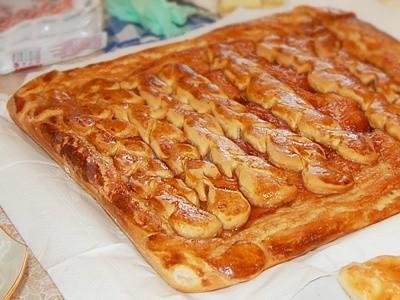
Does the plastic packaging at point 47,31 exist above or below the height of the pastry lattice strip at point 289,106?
below

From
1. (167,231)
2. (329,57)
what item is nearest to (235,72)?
(329,57)

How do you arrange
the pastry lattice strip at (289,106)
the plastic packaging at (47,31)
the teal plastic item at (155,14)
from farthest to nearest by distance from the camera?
1. the teal plastic item at (155,14)
2. the plastic packaging at (47,31)
3. the pastry lattice strip at (289,106)

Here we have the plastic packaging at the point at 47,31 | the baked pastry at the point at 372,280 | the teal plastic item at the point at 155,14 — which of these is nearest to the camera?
the baked pastry at the point at 372,280

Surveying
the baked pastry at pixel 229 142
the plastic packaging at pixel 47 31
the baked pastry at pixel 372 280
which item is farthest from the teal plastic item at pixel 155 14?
the baked pastry at pixel 372 280

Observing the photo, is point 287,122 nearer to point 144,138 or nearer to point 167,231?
point 144,138

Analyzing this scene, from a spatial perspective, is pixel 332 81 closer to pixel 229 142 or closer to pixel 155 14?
pixel 229 142

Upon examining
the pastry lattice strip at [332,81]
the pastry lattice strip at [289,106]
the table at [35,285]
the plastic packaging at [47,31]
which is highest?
the pastry lattice strip at [332,81]

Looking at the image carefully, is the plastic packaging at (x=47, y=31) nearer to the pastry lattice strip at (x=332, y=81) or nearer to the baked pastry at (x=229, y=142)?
the baked pastry at (x=229, y=142)
